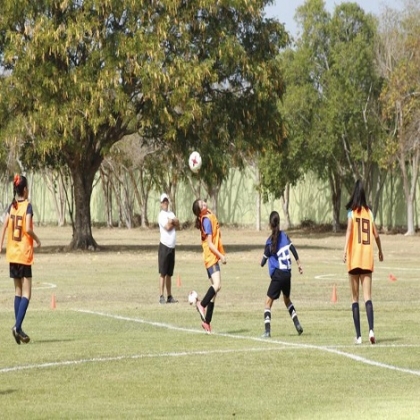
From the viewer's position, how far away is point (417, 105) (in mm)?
64125

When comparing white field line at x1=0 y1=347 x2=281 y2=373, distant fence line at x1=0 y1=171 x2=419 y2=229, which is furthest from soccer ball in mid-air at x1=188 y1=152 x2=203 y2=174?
distant fence line at x1=0 y1=171 x2=419 y2=229

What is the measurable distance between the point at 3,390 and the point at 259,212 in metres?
71.1

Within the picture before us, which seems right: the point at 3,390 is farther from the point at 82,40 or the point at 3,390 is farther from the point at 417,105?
the point at 417,105

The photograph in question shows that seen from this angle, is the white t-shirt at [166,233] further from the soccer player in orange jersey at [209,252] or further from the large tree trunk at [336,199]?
the large tree trunk at [336,199]

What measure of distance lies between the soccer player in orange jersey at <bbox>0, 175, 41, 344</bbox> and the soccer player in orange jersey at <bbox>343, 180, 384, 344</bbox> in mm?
4099

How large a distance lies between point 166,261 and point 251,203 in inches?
2498

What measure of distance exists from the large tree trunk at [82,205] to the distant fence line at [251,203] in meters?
28.5

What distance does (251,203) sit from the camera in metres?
89.1

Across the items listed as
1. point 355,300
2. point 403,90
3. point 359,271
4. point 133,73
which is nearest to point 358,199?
point 359,271

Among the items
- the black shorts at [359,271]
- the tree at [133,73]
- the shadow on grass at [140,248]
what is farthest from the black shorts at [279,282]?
the shadow on grass at [140,248]

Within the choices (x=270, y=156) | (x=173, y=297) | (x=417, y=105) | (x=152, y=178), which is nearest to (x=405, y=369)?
(x=173, y=297)

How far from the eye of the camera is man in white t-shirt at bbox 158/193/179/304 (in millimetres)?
25688

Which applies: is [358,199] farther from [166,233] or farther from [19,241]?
[166,233]

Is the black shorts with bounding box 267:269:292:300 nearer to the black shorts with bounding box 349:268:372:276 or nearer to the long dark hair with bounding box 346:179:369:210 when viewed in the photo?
the black shorts with bounding box 349:268:372:276
